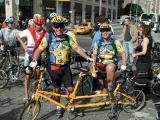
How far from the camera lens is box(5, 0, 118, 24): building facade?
4566 cm

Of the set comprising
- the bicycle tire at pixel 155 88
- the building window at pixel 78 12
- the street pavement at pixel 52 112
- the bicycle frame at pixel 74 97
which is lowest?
the street pavement at pixel 52 112

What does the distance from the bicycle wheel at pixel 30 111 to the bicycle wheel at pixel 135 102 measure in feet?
5.68

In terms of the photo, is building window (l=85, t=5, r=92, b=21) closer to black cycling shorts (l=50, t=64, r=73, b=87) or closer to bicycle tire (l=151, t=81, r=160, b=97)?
bicycle tire (l=151, t=81, r=160, b=97)

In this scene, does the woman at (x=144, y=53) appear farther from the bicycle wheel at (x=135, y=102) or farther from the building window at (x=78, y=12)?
the building window at (x=78, y=12)

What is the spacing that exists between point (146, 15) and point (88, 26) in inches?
355

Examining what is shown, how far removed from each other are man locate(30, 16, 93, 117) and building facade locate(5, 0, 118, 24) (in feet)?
88.4

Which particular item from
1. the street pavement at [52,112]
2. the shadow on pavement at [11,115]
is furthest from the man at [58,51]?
the shadow on pavement at [11,115]

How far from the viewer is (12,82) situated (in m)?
10.0

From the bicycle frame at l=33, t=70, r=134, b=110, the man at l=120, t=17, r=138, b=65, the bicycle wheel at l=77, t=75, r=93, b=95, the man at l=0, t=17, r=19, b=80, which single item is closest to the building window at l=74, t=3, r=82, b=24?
the man at l=120, t=17, r=138, b=65

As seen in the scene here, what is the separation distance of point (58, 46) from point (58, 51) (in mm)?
87

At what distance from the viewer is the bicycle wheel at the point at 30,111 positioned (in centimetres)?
619

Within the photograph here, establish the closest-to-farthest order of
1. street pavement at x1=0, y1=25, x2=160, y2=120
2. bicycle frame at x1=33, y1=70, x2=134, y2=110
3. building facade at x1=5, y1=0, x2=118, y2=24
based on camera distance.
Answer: bicycle frame at x1=33, y1=70, x2=134, y2=110 < street pavement at x1=0, y1=25, x2=160, y2=120 < building facade at x1=5, y1=0, x2=118, y2=24

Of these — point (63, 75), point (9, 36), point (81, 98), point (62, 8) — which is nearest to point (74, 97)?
point (81, 98)

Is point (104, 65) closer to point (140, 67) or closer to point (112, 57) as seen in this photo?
point (112, 57)
